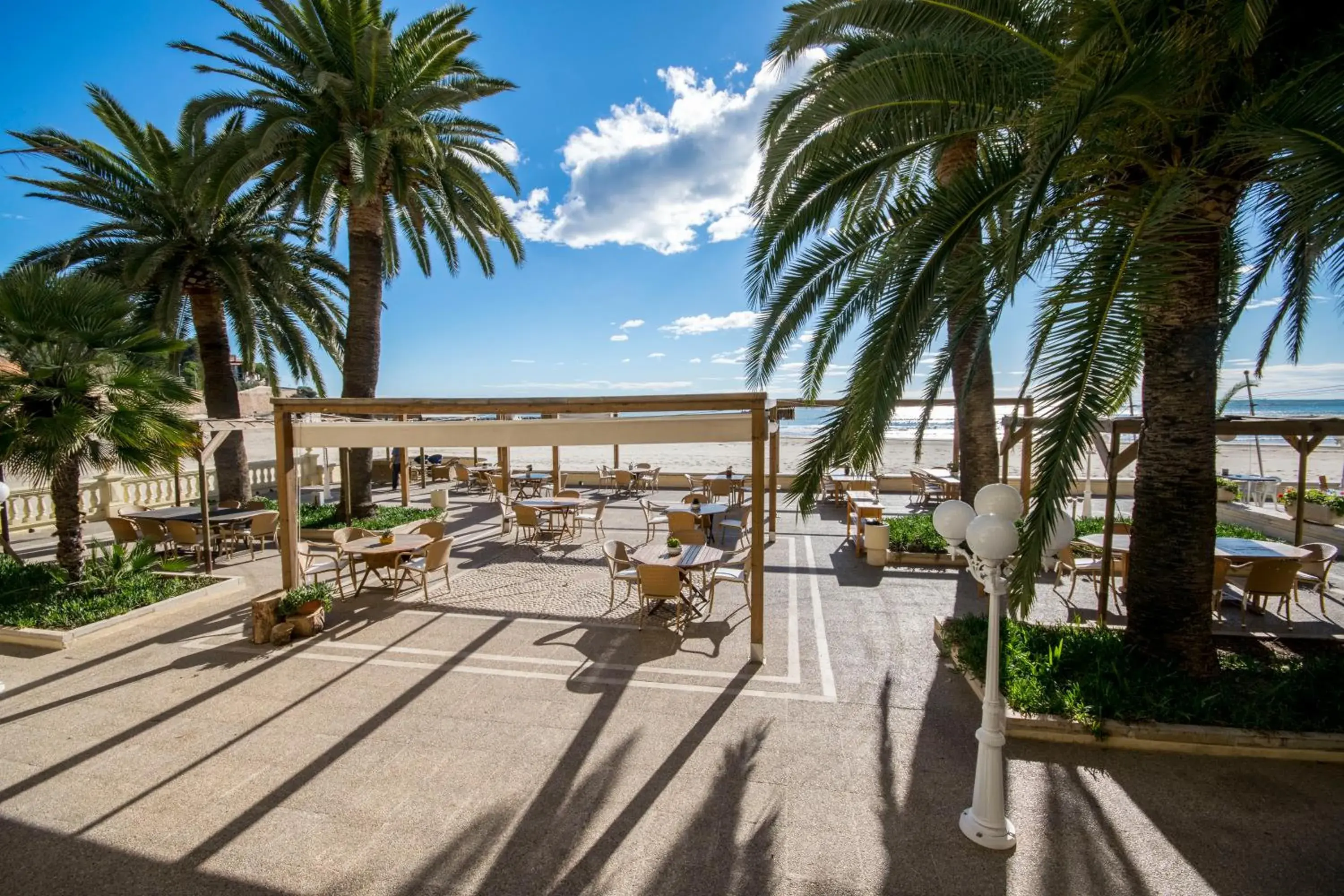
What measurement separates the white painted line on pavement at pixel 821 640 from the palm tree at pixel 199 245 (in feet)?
35.4

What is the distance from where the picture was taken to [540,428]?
707 centimetres

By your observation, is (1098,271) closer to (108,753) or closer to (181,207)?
(108,753)

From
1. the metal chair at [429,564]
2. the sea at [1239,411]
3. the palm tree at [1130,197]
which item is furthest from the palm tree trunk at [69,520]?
the sea at [1239,411]

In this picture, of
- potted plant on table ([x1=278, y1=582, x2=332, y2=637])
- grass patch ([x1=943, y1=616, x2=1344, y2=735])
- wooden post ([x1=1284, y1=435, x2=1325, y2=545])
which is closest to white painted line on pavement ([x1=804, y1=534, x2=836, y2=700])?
grass patch ([x1=943, y1=616, x2=1344, y2=735])

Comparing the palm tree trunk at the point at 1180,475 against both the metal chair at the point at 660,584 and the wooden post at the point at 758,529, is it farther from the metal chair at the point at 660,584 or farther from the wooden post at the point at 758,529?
the metal chair at the point at 660,584

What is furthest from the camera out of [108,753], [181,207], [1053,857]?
[181,207]

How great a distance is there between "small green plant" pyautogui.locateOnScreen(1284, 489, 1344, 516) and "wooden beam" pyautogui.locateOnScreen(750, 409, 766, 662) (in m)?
12.9

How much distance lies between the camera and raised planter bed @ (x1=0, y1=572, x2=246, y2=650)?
20.1 feet

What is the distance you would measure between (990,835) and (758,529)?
3072 millimetres

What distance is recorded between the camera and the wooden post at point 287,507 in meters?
7.38

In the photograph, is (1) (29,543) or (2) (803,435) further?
(2) (803,435)

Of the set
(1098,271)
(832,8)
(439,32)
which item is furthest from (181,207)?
(1098,271)

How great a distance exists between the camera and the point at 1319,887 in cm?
306

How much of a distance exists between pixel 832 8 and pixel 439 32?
27.9 feet
